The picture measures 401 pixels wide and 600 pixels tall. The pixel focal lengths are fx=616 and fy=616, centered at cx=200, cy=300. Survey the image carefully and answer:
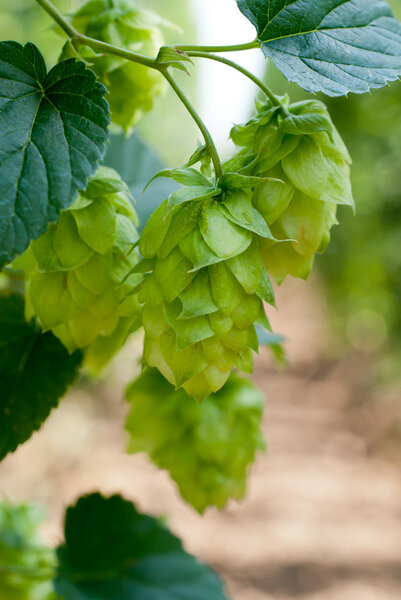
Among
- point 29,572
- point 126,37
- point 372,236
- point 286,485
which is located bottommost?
point 29,572

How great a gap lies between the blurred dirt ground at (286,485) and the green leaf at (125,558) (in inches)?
52.7

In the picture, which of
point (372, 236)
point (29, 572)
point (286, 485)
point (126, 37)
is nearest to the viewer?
point (126, 37)

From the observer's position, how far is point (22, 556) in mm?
800

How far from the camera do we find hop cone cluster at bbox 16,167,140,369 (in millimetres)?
423

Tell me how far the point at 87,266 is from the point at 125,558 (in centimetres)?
51

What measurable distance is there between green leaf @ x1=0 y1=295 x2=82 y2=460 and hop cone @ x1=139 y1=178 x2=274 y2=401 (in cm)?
20

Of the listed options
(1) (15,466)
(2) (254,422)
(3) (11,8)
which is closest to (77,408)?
(1) (15,466)

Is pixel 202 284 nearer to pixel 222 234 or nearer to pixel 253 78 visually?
pixel 222 234

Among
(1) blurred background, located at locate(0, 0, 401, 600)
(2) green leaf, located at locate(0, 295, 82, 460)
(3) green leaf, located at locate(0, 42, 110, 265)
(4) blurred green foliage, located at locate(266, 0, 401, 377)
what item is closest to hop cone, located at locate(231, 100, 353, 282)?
(3) green leaf, located at locate(0, 42, 110, 265)

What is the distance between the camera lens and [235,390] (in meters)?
0.70

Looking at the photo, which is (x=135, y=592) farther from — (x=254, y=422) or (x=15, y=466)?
(x=15, y=466)

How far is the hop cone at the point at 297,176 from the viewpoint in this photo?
0.41m

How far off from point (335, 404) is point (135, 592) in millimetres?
3768

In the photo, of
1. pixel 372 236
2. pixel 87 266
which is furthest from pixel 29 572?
pixel 372 236
